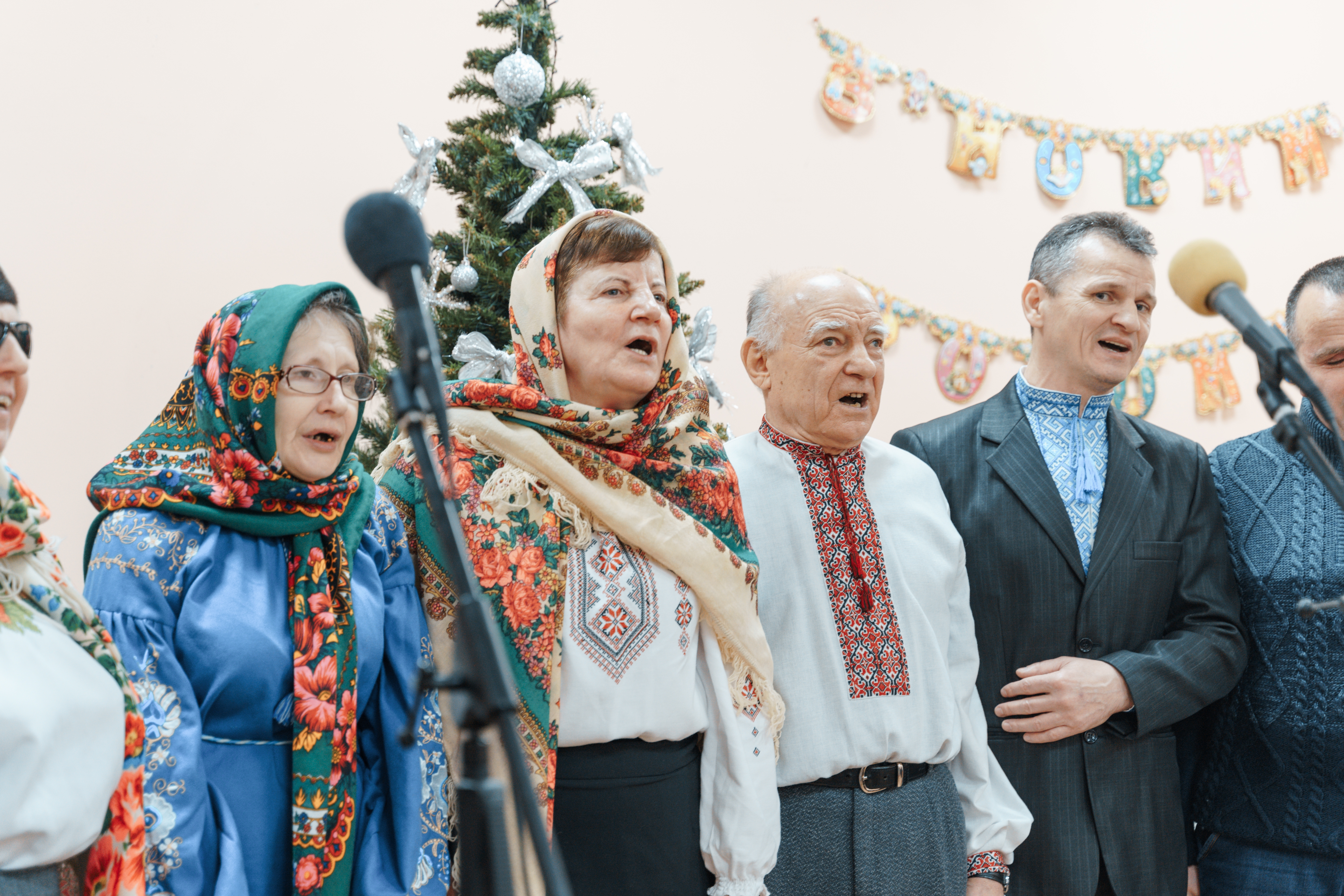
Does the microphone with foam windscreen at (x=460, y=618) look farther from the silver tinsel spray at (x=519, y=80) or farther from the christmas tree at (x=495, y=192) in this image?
the silver tinsel spray at (x=519, y=80)

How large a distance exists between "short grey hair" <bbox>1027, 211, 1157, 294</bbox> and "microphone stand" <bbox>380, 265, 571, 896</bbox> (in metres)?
1.81

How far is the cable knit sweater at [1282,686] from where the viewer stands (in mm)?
1999

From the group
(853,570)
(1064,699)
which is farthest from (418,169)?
(1064,699)

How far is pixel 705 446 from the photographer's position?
1.82 m

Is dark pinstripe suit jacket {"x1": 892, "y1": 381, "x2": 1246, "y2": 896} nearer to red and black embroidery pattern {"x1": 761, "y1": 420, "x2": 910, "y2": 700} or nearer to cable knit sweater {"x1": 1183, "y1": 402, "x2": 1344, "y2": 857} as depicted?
cable knit sweater {"x1": 1183, "y1": 402, "x2": 1344, "y2": 857}

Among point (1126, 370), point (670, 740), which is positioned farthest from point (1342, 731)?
point (670, 740)

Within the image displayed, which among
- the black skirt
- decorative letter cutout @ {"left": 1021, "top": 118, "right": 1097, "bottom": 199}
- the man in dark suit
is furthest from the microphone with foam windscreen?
decorative letter cutout @ {"left": 1021, "top": 118, "right": 1097, "bottom": 199}

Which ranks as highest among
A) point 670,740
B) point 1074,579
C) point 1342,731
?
point 1074,579

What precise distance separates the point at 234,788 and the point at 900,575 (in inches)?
45.5

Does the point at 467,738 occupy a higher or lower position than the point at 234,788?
higher

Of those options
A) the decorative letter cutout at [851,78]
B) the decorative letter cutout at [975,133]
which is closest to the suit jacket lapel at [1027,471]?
the decorative letter cutout at [851,78]

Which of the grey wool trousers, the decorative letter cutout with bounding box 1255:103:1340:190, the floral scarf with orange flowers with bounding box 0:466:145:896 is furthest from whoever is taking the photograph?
the decorative letter cutout with bounding box 1255:103:1340:190

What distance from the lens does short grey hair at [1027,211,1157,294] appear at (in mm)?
2264

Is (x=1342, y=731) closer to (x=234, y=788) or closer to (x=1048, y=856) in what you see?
(x=1048, y=856)
